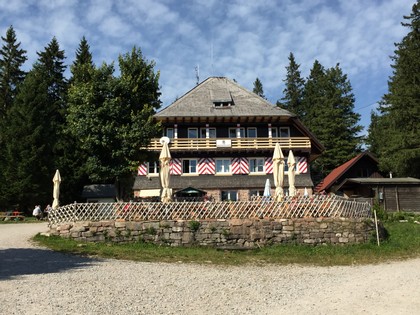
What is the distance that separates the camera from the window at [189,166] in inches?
1330

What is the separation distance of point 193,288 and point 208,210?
23.4ft

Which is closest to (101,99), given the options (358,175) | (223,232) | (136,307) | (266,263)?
(223,232)

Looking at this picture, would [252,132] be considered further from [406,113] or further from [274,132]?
[406,113]

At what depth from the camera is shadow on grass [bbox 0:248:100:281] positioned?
9463mm

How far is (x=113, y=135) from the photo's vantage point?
822 inches

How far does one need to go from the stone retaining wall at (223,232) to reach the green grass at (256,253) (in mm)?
360

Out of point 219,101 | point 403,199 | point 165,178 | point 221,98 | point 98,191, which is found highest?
point 221,98

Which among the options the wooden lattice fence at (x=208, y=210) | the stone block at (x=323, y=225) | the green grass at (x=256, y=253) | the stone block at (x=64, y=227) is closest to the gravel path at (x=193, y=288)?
the green grass at (x=256, y=253)

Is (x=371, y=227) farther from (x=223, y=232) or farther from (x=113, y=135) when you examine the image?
(x=113, y=135)

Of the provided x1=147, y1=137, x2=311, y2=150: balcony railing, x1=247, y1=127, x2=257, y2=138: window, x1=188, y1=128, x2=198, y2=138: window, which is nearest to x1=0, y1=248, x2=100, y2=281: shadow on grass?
x1=147, y1=137, x2=311, y2=150: balcony railing

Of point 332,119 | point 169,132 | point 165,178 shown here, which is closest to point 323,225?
point 165,178

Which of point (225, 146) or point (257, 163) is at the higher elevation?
point (225, 146)

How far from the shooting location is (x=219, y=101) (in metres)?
35.8

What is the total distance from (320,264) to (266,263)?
1.77m
